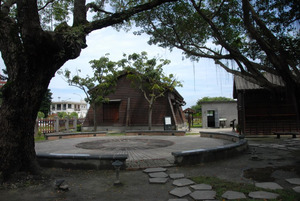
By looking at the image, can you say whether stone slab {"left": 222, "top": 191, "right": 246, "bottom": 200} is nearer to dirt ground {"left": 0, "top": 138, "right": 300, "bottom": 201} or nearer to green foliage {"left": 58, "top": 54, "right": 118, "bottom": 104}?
dirt ground {"left": 0, "top": 138, "right": 300, "bottom": 201}

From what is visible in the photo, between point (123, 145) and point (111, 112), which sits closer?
point (123, 145)

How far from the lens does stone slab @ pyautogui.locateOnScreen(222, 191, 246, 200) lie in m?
4.13

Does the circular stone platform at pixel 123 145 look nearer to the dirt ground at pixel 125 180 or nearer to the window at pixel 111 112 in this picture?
the dirt ground at pixel 125 180

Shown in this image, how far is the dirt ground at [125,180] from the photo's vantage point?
4.44m

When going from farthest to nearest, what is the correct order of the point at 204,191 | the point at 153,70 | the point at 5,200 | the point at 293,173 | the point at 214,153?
the point at 153,70
the point at 214,153
the point at 293,173
the point at 204,191
the point at 5,200

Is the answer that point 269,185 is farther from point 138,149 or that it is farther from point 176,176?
point 138,149

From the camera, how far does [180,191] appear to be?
4.57 m

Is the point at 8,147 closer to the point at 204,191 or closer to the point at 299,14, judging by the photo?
the point at 204,191

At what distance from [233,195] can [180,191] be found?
1.05m

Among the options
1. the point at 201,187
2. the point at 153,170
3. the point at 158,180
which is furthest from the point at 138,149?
the point at 201,187

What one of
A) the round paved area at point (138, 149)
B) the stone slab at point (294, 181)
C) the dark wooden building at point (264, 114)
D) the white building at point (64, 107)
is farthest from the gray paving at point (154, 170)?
the white building at point (64, 107)

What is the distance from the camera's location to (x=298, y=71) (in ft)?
16.4

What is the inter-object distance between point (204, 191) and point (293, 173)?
116 inches

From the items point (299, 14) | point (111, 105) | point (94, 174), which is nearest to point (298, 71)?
point (299, 14)
